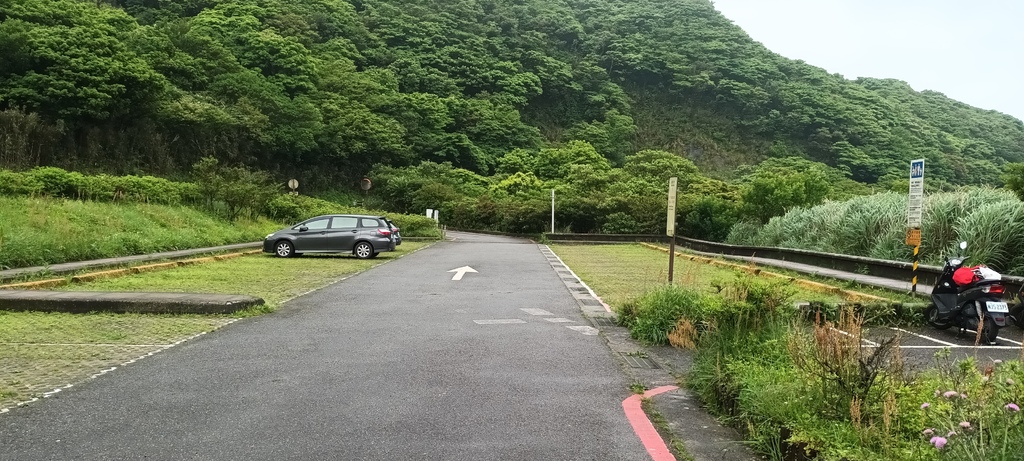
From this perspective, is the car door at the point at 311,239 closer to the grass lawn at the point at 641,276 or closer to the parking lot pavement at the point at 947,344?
the grass lawn at the point at 641,276

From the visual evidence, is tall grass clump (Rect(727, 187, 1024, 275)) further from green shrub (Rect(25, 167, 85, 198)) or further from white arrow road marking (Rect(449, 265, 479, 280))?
green shrub (Rect(25, 167, 85, 198))

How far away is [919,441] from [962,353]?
198 inches

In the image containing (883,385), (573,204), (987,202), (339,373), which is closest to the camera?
(883,385)

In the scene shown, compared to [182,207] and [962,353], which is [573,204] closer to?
[182,207]

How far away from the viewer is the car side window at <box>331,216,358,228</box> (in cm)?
2300

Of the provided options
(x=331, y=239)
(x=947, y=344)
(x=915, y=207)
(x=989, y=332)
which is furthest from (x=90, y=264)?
(x=989, y=332)

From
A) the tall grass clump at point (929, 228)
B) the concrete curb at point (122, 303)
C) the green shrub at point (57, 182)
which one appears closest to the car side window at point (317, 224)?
the green shrub at point (57, 182)

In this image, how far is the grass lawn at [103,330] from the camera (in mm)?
6176

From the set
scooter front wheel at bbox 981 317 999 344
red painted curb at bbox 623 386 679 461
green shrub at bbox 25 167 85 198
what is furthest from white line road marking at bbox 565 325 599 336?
green shrub at bbox 25 167 85 198

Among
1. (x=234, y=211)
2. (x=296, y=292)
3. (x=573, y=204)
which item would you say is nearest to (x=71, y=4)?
(x=234, y=211)

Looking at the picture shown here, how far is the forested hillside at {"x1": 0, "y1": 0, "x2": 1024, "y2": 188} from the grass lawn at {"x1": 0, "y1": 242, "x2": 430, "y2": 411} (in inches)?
1123

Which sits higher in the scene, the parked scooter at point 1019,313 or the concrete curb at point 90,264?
the parked scooter at point 1019,313

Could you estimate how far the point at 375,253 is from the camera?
23.0 metres

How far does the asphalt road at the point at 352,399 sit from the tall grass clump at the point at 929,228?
9.27m
